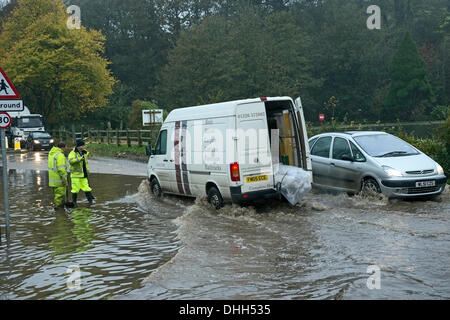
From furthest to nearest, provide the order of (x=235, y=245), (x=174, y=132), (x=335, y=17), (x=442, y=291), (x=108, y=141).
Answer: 1. (x=335, y=17)
2. (x=108, y=141)
3. (x=174, y=132)
4. (x=235, y=245)
5. (x=442, y=291)

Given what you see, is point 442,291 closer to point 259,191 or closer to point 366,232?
point 366,232

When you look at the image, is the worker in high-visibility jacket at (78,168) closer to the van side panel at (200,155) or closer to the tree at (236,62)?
the van side panel at (200,155)

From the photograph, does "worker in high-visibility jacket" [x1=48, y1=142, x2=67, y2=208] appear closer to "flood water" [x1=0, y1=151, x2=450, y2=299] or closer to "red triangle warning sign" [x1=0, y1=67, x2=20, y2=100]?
"flood water" [x1=0, y1=151, x2=450, y2=299]

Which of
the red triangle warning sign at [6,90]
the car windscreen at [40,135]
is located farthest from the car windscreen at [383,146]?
the car windscreen at [40,135]

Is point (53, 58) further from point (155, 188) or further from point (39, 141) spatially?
point (155, 188)

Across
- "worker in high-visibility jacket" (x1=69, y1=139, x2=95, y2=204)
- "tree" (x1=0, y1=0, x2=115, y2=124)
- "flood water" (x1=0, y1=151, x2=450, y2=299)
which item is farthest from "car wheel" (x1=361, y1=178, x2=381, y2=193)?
"tree" (x1=0, y1=0, x2=115, y2=124)

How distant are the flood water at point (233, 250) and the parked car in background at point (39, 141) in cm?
2668

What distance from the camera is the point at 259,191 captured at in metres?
11.1

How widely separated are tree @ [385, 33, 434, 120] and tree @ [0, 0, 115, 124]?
114 feet

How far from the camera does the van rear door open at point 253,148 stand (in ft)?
36.1

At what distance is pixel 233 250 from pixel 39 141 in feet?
108

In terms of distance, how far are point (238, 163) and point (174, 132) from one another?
9.15 ft
